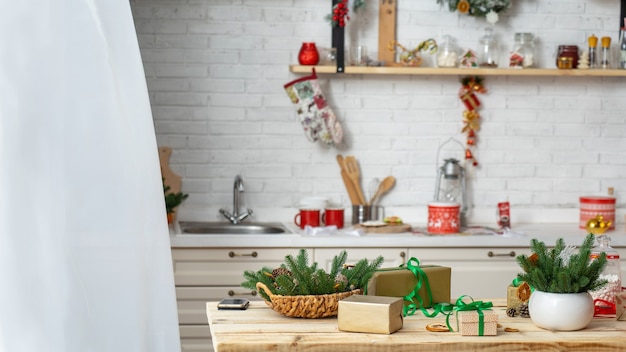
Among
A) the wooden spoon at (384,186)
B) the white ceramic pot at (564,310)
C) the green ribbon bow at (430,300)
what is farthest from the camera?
the wooden spoon at (384,186)

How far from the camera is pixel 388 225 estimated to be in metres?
4.55

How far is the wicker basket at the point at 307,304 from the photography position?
2.22 m

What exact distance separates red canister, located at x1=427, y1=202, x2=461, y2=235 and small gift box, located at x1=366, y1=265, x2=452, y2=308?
2.10 metres

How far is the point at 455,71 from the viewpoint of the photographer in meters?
4.75

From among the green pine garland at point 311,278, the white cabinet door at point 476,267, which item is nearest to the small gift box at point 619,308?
the green pine garland at point 311,278

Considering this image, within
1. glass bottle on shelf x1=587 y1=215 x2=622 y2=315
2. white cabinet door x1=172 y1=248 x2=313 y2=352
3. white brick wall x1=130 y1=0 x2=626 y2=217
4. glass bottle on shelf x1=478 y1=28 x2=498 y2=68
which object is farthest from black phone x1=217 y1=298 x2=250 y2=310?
glass bottle on shelf x1=478 y1=28 x2=498 y2=68

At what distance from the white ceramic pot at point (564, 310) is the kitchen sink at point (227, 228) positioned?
8.69 feet

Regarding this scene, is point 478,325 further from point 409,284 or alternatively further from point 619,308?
point 619,308

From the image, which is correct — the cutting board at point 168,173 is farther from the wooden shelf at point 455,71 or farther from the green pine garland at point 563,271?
the green pine garland at point 563,271

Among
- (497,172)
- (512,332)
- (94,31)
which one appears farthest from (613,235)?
(94,31)

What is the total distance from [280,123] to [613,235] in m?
1.93

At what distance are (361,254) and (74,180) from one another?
3.19 metres

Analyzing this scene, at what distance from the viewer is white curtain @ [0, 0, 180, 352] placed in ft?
3.93

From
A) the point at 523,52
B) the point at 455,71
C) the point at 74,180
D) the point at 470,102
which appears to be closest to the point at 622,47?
the point at 523,52
